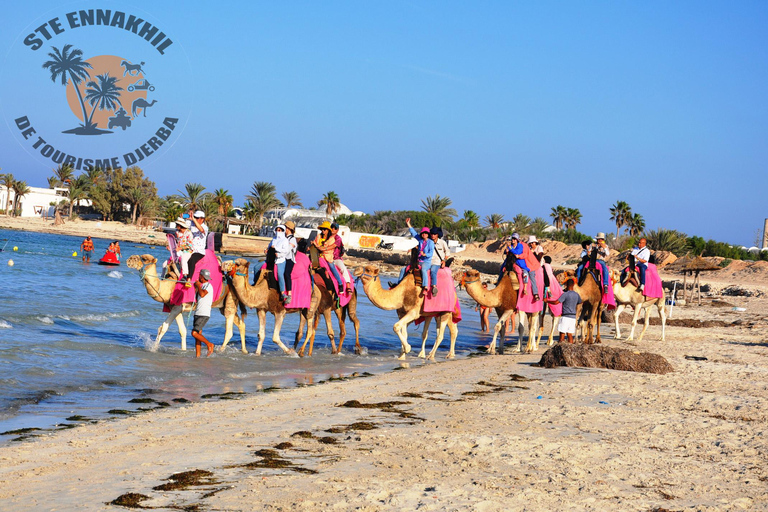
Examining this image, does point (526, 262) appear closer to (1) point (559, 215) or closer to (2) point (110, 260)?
(2) point (110, 260)

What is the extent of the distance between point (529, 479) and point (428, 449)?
1.17 meters

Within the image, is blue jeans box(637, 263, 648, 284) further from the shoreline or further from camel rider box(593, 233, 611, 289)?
the shoreline

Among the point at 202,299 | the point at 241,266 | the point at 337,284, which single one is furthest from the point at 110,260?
the point at 202,299

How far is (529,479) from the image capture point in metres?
5.78

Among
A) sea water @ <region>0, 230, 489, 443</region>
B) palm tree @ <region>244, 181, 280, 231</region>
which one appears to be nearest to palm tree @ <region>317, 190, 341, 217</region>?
palm tree @ <region>244, 181, 280, 231</region>

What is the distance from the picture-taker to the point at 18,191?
110 m

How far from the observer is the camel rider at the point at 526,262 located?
51.4 feet

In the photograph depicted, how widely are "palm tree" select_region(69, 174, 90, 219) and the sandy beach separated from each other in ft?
333

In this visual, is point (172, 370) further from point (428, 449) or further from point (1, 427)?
point (428, 449)

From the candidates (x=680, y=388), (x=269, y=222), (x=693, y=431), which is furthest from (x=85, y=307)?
(x=269, y=222)

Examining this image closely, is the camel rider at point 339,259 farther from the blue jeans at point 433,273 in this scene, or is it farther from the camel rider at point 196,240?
the camel rider at point 196,240

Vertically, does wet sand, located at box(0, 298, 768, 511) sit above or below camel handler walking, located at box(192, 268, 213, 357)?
below

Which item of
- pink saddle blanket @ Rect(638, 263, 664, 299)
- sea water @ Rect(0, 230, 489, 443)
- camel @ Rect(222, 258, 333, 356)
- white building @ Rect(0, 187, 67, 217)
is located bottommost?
sea water @ Rect(0, 230, 489, 443)

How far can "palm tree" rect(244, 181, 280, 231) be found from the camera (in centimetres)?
10181
